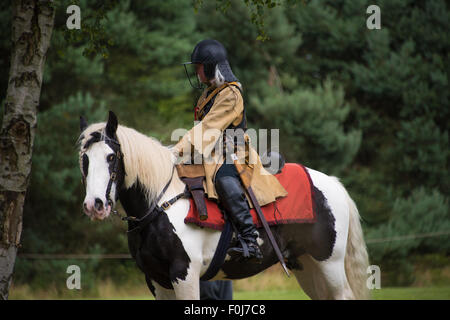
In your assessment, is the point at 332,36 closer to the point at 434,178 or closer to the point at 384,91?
the point at 384,91

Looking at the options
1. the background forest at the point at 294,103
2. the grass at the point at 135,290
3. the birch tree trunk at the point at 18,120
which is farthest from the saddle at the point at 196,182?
the background forest at the point at 294,103

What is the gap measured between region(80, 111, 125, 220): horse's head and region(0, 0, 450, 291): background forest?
801 centimetres

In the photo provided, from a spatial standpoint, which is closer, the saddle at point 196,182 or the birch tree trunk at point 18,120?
the saddle at point 196,182

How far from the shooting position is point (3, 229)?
4.61 meters

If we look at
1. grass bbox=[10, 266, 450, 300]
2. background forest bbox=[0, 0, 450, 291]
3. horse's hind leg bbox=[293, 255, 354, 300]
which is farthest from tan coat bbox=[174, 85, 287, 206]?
background forest bbox=[0, 0, 450, 291]

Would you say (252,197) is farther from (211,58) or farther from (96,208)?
(96,208)

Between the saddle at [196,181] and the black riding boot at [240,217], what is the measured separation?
156 mm

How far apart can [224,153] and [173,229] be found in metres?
0.76

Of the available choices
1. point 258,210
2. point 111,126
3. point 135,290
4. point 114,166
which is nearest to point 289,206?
point 258,210

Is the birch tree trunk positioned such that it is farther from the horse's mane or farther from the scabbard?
the scabbard

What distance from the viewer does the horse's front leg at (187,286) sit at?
376cm

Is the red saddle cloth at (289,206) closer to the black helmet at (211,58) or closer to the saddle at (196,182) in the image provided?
the saddle at (196,182)

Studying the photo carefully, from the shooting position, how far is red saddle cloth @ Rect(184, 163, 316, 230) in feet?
13.2

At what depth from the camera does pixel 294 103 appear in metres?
14.7
